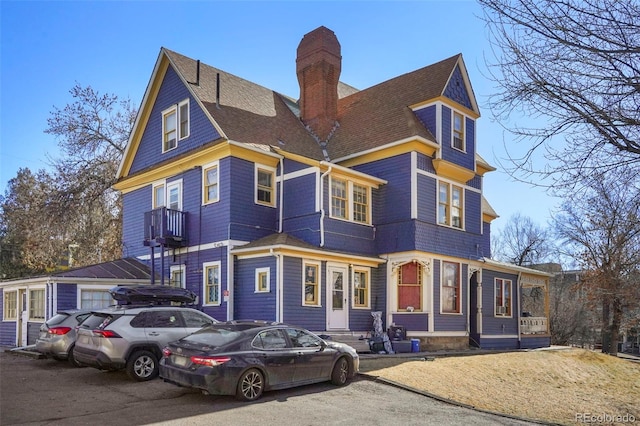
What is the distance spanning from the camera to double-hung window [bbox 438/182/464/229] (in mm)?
23719

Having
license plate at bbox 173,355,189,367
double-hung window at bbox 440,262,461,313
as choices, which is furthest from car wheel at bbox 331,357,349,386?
double-hung window at bbox 440,262,461,313

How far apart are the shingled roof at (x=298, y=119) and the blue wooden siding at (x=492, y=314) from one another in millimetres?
7408

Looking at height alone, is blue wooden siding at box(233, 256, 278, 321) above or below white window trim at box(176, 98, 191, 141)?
below

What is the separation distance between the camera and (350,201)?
870 inches

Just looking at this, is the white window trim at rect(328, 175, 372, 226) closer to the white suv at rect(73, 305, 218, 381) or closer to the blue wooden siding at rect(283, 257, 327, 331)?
the blue wooden siding at rect(283, 257, 327, 331)

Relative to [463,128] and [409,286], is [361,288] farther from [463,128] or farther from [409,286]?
[463,128]

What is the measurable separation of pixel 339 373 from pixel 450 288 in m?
11.3

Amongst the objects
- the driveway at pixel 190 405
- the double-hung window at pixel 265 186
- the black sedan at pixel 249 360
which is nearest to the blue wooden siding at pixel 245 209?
the double-hung window at pixel 265 186

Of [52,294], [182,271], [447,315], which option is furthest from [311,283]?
[52,294]

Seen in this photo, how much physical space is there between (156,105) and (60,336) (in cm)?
1306

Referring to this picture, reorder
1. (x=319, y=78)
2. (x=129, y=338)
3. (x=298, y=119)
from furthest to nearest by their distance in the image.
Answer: (x=298, y=119), (x=319, y=78), (x=129, y=338)

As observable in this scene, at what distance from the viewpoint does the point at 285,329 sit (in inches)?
500

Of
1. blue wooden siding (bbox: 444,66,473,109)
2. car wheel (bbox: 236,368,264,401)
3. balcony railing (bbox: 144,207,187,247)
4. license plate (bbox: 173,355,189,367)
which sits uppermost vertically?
blue wooden siding (bbox: 444,66,473,109)

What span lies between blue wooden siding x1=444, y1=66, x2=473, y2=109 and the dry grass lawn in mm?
10541
